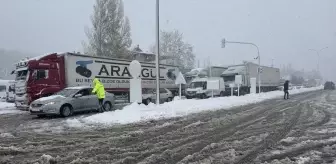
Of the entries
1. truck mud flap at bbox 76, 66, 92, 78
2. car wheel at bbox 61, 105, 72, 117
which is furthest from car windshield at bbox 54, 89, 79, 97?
truck mud flap at bbox 76, 66, 92, 78

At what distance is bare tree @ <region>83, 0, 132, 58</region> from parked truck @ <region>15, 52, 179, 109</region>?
16.2 metres

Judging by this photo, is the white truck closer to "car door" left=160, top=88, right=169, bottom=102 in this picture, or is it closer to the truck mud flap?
"car door" left=160, top=88, right=169, bottom=102

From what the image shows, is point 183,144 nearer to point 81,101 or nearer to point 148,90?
point 81,101

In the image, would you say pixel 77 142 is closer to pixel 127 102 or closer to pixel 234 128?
pixel 234 128

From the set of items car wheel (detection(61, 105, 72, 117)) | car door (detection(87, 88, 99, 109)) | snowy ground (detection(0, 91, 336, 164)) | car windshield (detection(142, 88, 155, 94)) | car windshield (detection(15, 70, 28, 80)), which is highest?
car windshield (detection(15, 70, 28, 80))

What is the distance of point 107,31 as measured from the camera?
139 ft

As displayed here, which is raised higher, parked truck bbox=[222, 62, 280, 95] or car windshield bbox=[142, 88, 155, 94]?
parked truck bbox=[222, 62, 280, 95]

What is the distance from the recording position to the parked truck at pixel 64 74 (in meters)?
19.0

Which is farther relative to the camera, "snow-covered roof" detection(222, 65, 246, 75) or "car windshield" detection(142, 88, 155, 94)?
"snow-covered roof" detection(222, 65, 246, 75)

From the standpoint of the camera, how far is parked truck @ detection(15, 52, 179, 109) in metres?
19.0

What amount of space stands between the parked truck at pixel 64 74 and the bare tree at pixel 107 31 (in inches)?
637

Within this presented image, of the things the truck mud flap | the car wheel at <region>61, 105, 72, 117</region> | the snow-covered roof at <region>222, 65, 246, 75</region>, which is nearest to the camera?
the car wheel at <region>61, 105, 72, 117</region>

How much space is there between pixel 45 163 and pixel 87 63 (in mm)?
16844

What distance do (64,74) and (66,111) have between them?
519 centimetres
